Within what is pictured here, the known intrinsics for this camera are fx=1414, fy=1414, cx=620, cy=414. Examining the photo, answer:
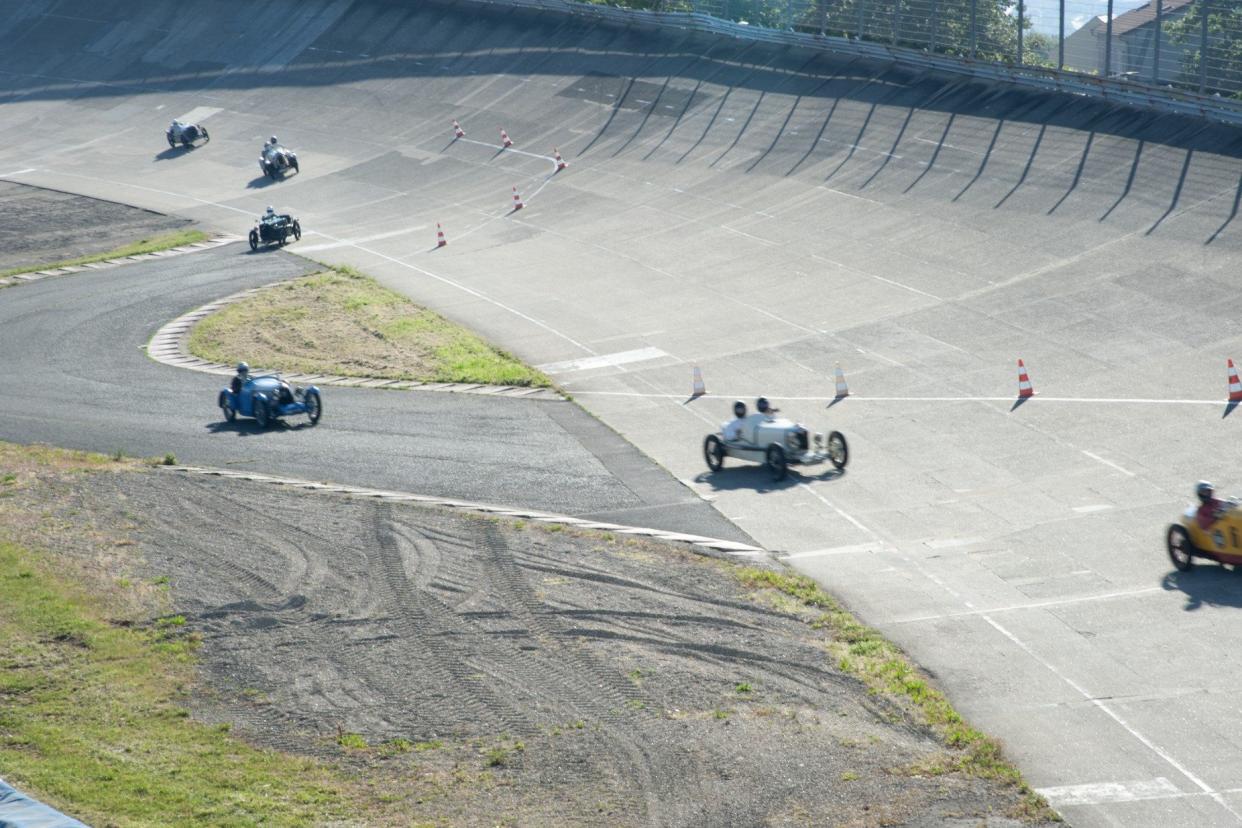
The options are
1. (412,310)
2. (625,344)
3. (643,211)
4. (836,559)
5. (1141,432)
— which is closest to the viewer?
(836,559)

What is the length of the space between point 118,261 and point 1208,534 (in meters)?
40.2

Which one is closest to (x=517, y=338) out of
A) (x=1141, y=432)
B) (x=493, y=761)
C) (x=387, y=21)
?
(x=1141, y=432)

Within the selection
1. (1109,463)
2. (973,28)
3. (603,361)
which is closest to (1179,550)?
(1109,463)

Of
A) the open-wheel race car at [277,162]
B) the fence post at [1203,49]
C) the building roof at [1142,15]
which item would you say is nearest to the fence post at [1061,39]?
the building roof at [1142,15]

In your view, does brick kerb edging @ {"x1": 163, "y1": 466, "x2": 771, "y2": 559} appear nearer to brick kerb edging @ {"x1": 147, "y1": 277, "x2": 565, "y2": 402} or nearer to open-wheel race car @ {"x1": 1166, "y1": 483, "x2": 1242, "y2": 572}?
open-wheel race car @ {"x1": 1166, "y1": 483, "x2": 1242, "y2": 572}

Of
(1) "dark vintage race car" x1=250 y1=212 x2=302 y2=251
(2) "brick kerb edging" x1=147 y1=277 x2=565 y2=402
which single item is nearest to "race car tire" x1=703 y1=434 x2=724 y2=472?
(2) "brick kerb edging" x1=147 y1=277 x2=565 y2=402

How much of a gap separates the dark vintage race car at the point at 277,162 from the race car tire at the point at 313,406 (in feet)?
105

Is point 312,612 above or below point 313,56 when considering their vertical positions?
below

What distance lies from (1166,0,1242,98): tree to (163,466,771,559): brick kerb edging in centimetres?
2743

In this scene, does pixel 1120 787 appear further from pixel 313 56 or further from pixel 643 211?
pixel 313 56

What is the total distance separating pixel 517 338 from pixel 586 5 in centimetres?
3534

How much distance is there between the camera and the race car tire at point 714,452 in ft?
90.7

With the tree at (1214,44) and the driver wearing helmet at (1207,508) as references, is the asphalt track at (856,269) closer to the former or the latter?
the driver wearing helmet at (1207,508)

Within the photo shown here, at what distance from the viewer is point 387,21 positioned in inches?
2982
